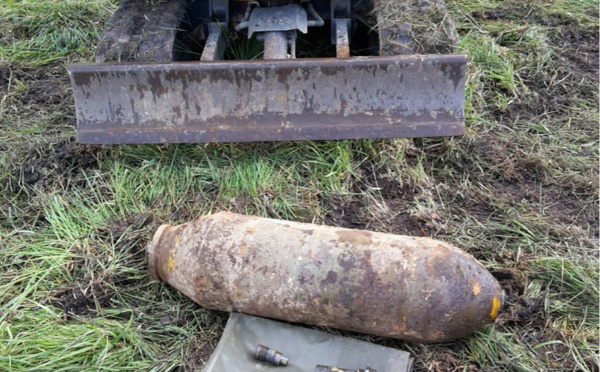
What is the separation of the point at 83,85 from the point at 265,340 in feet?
5.60

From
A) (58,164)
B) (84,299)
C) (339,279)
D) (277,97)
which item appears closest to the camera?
(339,279)

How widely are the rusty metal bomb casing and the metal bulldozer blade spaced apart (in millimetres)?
770

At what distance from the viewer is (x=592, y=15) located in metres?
4.26

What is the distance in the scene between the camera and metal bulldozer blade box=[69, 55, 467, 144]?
114 inches

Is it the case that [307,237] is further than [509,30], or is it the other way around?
[509,30]

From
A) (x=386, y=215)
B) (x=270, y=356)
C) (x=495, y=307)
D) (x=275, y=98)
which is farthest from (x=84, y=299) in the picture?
(x=495, y=307)

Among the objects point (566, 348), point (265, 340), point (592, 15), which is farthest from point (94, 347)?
point (592, 15)

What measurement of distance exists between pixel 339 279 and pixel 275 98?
1.17 metres

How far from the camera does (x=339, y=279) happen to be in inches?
84.6

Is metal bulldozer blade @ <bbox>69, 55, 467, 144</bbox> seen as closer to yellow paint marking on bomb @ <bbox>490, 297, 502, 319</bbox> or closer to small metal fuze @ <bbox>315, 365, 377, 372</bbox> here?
yellow paint marking on bomb @ <bbox>490, 297, 502, 319</bbox>

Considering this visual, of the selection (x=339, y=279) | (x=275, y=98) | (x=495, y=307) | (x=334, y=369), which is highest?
(x=275, y=98)

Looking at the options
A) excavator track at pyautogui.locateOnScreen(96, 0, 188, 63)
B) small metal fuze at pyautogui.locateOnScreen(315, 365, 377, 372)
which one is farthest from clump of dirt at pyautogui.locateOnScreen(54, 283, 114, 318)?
excavator track at pyautogui.locateOnScreen(96, 0, 188, 63)

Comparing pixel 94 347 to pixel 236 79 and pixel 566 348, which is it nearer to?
pixel 236 79

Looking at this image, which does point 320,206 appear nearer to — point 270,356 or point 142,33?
point 270,356
